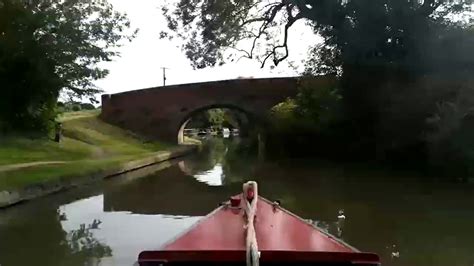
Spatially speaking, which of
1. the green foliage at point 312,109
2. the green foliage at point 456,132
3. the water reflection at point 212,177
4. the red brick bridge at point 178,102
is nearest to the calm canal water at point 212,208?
the water reflection at point 212,177

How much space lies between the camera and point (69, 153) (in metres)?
28.8

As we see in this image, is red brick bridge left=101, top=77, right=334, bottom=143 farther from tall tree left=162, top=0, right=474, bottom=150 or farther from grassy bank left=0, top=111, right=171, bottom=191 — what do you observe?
tall tree left=162, top=0, right=474, bottom=150

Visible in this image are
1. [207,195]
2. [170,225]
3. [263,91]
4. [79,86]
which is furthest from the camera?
[263,91]

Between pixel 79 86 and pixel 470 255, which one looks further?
pixel 79 86

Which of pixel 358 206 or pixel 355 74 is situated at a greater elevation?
pixel 355 74

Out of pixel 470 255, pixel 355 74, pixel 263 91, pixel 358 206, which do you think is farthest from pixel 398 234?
pixel 263 91

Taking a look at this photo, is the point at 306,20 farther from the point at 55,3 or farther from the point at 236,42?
the point at 55,3

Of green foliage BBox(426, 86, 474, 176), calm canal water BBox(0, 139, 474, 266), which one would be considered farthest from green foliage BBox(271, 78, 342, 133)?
green foliage BBox(426, 86, 474, 176)

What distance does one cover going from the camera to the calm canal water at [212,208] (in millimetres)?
9609

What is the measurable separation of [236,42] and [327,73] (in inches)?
175

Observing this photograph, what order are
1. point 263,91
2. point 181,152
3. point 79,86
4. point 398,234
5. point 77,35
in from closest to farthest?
point 398,234
point 77,35
point 79,86
point 181,152
point 263,91

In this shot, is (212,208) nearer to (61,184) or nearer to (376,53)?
(61,184)

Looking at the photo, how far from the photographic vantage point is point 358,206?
1456 centimetres

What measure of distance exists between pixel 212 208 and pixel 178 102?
111 feet
